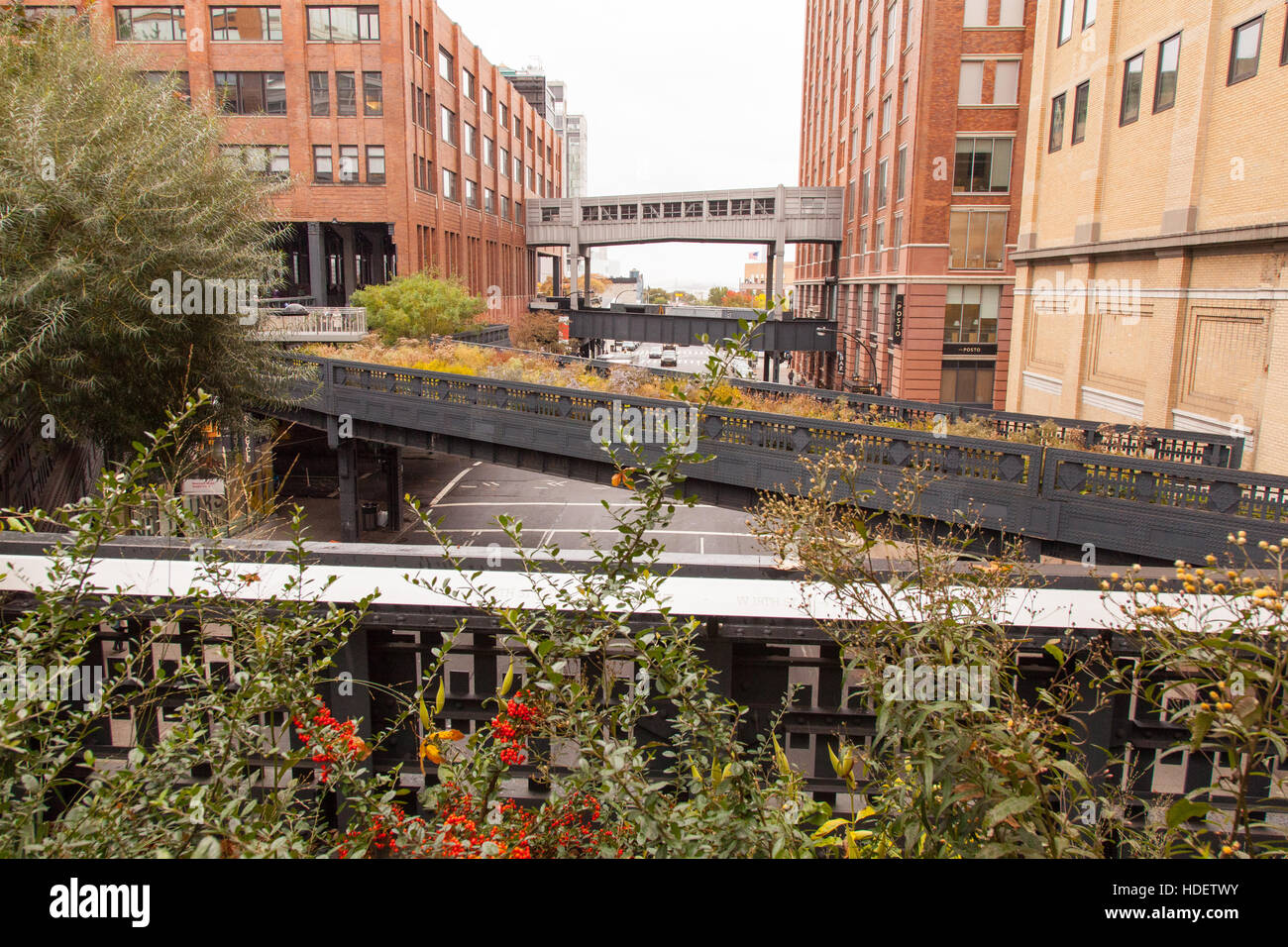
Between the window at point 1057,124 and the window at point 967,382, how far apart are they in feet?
37.0

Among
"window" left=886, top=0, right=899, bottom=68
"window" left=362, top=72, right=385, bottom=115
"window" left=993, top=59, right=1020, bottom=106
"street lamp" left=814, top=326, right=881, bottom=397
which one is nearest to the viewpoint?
"window" left=993, top=59, right=1020, bottom=106

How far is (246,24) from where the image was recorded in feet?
133

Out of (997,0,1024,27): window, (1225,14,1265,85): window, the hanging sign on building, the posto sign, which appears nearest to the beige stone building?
(1225,14,1265,85): window

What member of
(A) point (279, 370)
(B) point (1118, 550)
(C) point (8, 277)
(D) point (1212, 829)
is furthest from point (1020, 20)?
(D) point (1212, 829)

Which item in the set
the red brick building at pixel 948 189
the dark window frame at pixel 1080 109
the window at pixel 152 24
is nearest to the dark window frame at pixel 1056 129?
the dark window frame at pixel 1080 109

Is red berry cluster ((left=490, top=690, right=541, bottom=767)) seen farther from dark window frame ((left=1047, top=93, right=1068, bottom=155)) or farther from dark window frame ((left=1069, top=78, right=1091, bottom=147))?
dark window frame ((left=1047, top=93, right=1068, bottom=155))

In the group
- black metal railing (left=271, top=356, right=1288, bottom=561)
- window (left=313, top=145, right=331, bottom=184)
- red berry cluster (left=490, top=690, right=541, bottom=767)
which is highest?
window (left=313, top=145, right=331, bottom=184)

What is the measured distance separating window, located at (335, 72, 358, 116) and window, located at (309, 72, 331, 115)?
43 cm

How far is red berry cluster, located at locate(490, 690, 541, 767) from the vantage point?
8.74 ft

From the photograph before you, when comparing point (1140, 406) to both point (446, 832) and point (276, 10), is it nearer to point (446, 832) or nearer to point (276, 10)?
point (446, 832)

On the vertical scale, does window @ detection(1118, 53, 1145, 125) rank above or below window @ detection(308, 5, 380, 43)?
below

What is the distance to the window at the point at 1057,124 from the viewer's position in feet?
88.4

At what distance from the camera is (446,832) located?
8.09 feet

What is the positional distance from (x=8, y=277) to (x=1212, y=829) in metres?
12.4
